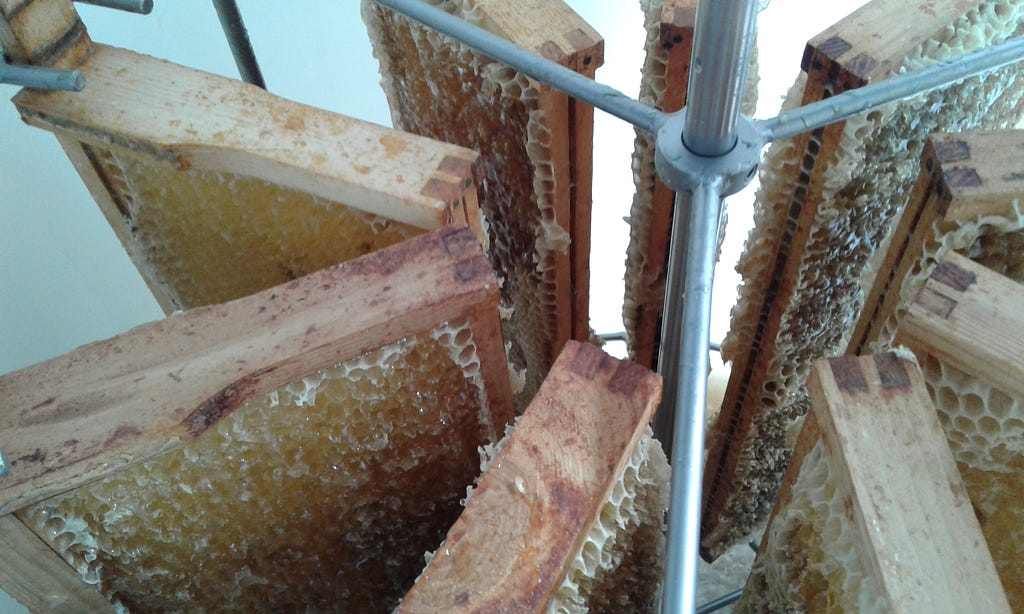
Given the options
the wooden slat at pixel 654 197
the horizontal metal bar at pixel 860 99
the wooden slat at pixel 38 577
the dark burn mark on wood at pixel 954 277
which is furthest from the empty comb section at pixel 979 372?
the wooden slat at pixel 38 577

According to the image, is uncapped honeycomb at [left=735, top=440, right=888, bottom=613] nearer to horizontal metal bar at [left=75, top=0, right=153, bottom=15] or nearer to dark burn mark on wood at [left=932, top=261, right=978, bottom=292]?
dark burn mark on wood at [left=932, top=261, right=978, bottom=292]

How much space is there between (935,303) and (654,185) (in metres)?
0.32

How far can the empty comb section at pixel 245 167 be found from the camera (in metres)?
0.54

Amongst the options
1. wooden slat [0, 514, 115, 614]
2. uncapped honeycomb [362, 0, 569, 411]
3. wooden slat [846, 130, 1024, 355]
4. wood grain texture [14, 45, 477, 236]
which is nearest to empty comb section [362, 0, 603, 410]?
uncapped honeycomb [362, 0, 569, 411]

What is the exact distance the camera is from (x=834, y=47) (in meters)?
0.57

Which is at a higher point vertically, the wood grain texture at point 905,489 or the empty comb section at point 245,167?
the empty comb section at point 245,167

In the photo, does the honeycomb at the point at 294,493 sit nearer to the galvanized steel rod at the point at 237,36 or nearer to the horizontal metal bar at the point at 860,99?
the horizontal metal bar at the point at 860,99

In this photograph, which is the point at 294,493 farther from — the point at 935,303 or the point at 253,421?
the point at 935,303

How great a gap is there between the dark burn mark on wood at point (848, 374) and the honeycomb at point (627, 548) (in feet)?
0.36

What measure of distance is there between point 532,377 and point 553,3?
0.48 metres

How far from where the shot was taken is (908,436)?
0.41 metres

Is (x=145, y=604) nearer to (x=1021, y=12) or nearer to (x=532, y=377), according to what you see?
(x=532, y=377)

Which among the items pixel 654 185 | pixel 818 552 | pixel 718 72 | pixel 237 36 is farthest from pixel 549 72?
pixel 237 36

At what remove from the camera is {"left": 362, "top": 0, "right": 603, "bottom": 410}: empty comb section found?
2.04ft
